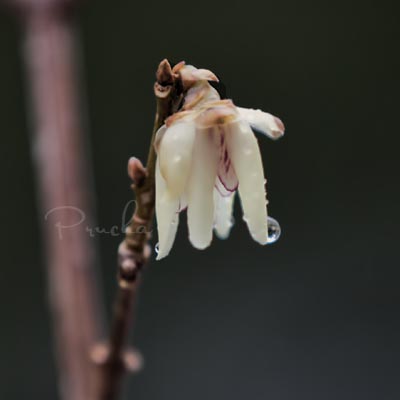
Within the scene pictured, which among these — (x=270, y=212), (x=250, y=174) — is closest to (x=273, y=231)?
(x=250, y=174)

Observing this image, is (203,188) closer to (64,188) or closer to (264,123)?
(264,123)

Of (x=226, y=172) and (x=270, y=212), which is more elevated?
(x=270, y=212)

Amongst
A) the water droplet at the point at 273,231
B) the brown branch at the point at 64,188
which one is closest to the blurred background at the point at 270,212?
the brown branch at the point at 64,188

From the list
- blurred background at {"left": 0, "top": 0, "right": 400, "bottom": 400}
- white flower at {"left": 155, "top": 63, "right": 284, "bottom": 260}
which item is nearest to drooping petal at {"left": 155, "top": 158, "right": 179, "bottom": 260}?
white flower at {"left": 155, "top": 63, "right": 284, "bottom": 260}

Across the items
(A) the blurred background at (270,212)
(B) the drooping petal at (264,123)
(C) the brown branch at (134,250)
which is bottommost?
(C) the brown branch at (134,250)

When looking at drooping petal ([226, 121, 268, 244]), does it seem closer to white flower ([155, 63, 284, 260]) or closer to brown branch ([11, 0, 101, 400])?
white flower ([155, 63, 284, 260])

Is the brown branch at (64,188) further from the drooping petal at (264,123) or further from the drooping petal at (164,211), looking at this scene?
the drooping petal at (264,123)

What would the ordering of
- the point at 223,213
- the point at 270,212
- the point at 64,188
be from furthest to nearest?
the point at 270,212
the point at 64,188
the point at 223,213
